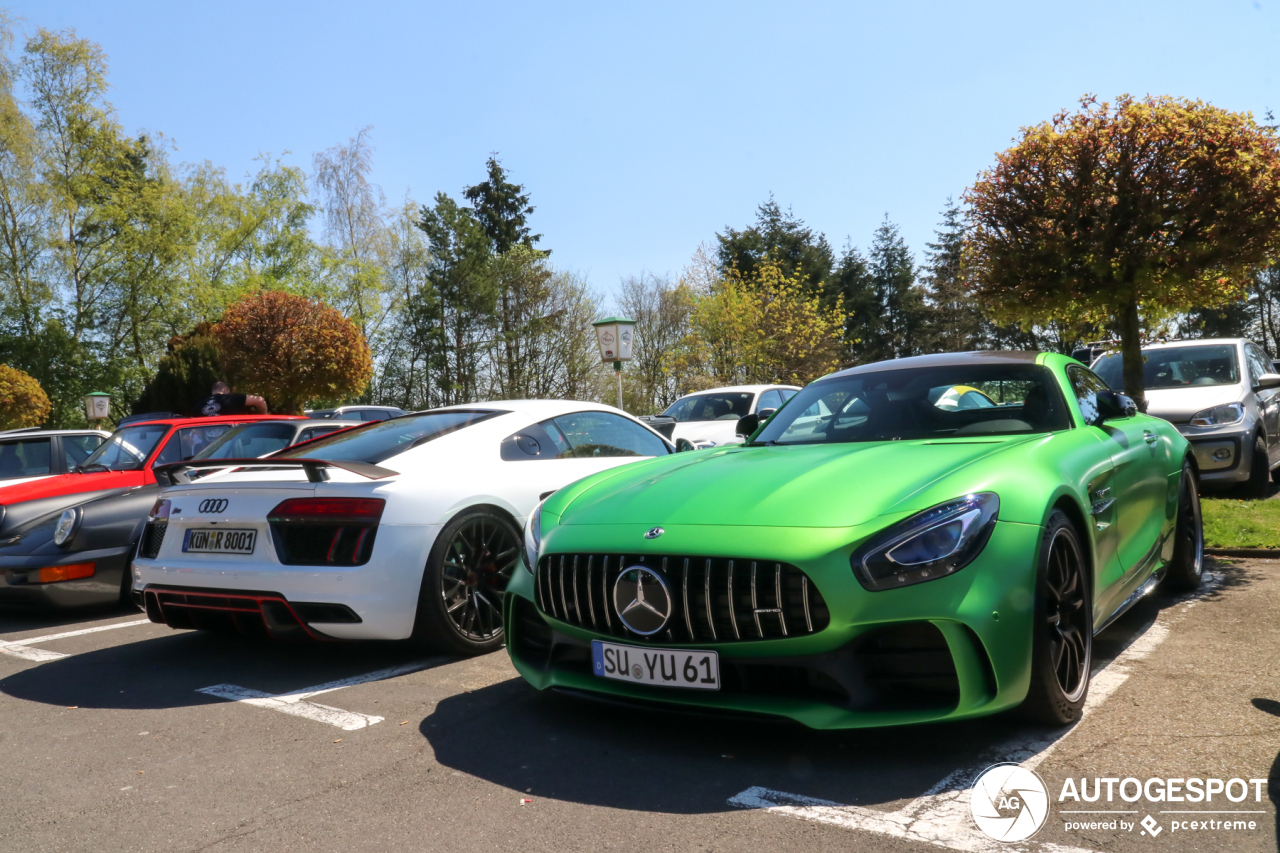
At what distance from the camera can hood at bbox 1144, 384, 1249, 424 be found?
9008 mm

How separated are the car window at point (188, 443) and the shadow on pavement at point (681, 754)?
4.83m

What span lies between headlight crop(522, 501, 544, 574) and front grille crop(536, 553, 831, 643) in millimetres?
406

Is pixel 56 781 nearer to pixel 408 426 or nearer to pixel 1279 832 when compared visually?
pixel 408 426

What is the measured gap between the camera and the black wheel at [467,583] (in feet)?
14.7

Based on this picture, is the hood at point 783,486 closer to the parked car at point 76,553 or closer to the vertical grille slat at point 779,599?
the vertical grille slat at point 779,599

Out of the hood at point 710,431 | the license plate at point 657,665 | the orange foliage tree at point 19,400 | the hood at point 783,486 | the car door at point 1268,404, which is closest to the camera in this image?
the license plate at point 657,665

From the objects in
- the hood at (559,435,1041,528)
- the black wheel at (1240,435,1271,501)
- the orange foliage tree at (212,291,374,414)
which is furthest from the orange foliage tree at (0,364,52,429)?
the black wheel at (1240,435,1271,501)

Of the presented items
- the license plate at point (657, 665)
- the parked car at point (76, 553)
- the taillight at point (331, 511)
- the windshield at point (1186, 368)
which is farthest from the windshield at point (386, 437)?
the windshield at point (1186, 368)

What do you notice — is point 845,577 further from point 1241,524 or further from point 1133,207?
point 1241,524

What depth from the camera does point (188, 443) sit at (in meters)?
7.70

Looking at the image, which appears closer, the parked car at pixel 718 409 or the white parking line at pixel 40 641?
the white parking line at pixel 40 641

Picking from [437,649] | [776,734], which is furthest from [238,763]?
[776,734]

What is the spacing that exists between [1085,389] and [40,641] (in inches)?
241

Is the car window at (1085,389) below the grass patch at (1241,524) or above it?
above
